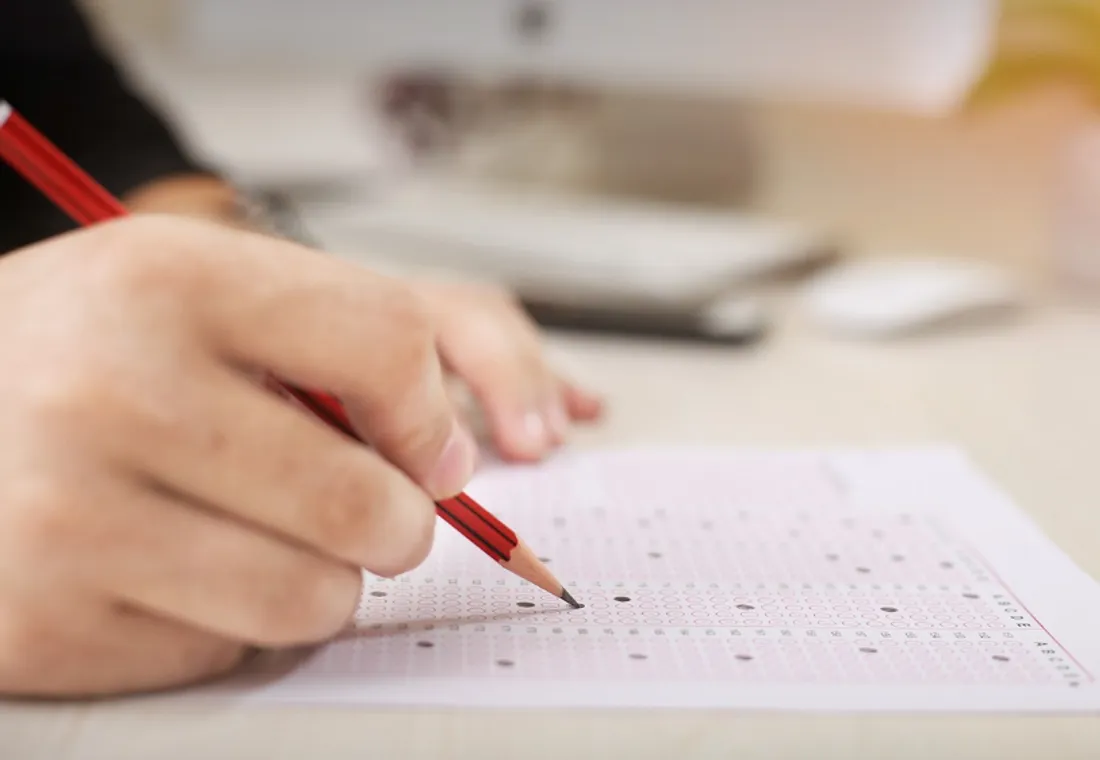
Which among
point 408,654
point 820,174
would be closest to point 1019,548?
point 408,654

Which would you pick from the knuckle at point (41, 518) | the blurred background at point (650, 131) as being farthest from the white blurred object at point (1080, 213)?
the knuckle at point (41, 518)

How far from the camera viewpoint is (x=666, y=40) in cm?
75

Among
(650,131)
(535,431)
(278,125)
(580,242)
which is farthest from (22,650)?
(278,125)

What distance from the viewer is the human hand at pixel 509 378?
1.60 feet

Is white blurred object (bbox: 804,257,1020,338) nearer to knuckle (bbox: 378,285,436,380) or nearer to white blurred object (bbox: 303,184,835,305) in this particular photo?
white blurred object (bbox: 303,184,835,305)

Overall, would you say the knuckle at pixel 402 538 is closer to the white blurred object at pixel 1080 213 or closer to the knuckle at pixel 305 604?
the knuckle at pixel 305 604

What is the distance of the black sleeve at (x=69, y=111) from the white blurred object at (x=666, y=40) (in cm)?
11

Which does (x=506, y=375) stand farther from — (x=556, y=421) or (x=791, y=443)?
(x=791, y=443)

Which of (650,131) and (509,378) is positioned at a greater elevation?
(650,131)

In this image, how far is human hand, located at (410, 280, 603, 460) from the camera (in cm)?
49

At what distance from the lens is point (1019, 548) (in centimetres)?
40

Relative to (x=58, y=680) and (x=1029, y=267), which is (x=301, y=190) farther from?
(x=58, y=680)

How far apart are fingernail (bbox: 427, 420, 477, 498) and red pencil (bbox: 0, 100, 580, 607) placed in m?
0.01

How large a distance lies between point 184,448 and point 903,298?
0.59 meters
